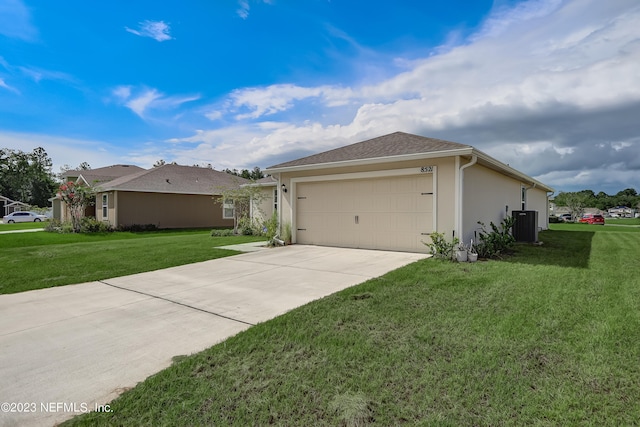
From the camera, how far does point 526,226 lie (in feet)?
38.1

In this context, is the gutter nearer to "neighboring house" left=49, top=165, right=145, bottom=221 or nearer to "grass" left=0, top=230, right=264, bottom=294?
"grass" left=0, top=230, right=264, bottom=294

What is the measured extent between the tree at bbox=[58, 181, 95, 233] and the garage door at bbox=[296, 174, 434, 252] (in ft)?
47.6

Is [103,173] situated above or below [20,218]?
above

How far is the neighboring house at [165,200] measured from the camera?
19.4 meters

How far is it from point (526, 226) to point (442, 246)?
5.78 meters

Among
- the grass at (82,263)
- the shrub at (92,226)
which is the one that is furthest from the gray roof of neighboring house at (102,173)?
the grass at (82,263)

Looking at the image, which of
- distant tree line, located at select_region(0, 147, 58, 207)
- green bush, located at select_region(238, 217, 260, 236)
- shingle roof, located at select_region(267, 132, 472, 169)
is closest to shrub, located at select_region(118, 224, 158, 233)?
green bush, located at select_region(238, 217, 260, 236)

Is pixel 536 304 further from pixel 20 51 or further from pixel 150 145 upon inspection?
pixel 150 145

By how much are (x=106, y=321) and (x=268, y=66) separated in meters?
11.1

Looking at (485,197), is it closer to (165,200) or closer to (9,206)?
(165,200)

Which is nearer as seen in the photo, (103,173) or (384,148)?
(384,148)

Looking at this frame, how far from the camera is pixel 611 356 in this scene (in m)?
2.96

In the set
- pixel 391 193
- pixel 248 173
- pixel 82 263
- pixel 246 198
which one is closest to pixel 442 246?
pixel 391 193

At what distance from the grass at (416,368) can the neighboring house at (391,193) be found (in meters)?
4.04
